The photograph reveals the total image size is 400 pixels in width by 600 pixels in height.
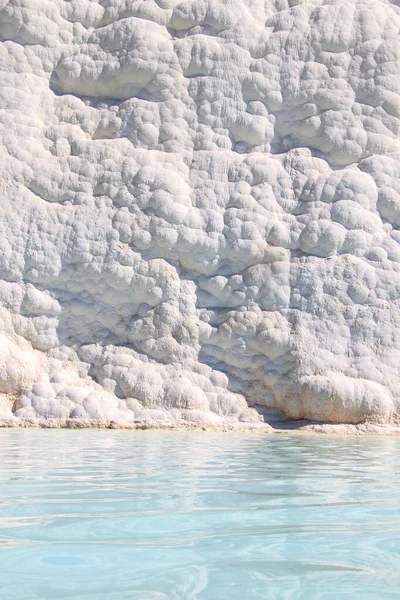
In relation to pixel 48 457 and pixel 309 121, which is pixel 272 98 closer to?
pixel 309 121

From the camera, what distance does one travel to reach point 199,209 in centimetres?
636

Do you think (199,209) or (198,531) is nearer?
(198,531)

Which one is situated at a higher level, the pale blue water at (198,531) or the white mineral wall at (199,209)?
the white mineral wall at (199,209)

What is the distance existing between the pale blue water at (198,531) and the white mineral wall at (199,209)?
328 centimetres

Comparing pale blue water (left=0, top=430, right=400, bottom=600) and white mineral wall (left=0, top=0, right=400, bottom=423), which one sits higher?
white mineral wall (left=0, top=0, right=400, bottom=423)

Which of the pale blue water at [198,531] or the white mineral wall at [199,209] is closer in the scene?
the pale blue water at [198,531]

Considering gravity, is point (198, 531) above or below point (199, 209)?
below

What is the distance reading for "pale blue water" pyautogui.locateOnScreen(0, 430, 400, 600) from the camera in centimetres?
105

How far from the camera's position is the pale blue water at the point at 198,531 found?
105 centimetres

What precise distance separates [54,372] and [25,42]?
307 cm

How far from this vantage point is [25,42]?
6688 millimetres

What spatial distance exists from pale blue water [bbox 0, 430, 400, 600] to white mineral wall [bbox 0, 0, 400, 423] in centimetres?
328

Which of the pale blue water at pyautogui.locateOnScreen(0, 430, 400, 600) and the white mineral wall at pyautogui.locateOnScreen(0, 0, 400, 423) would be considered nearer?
the pale blue water at pyautogui.locateOnScreen(0, 430, 400, 600)

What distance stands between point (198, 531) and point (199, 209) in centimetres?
509
